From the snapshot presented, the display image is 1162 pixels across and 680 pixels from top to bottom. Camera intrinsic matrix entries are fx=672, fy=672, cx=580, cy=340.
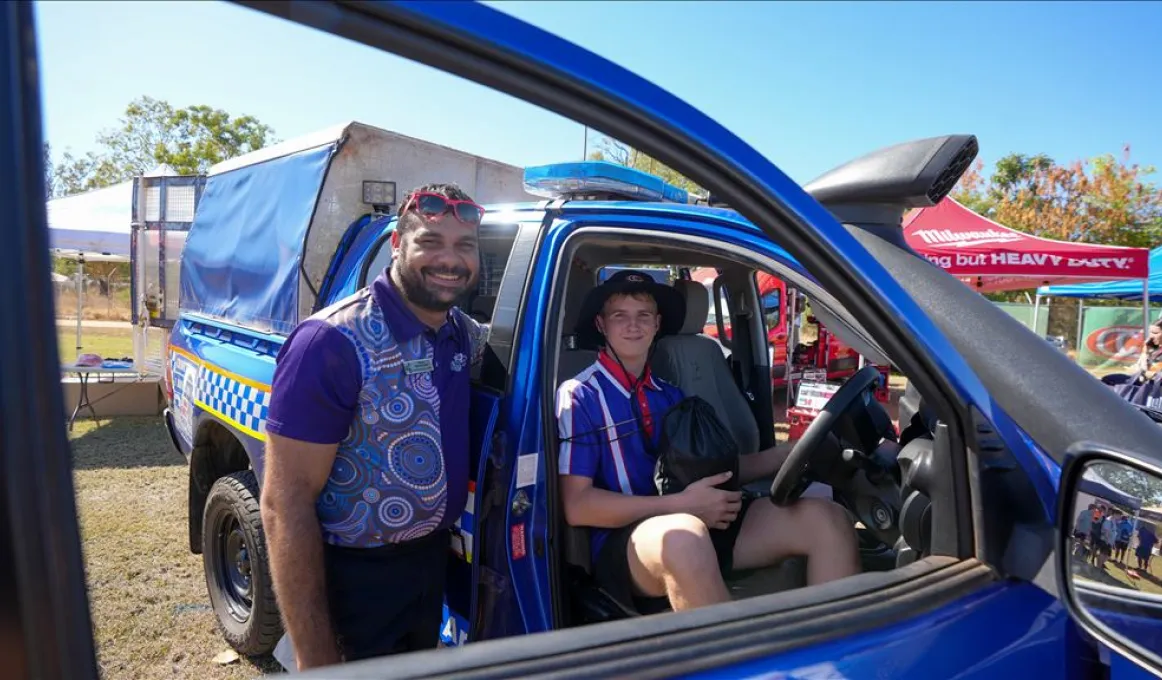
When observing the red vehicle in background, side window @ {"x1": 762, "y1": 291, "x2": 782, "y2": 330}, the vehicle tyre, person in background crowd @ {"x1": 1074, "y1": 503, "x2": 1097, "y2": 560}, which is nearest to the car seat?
the vehicle tyre

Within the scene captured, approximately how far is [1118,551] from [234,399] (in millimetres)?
2869

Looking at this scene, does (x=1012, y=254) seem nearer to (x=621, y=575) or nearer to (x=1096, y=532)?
(x=621, y=575)

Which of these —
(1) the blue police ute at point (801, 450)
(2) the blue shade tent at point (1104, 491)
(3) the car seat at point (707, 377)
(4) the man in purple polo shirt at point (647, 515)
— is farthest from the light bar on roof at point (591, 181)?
(2) the blue shade tent at point (1104, 491)

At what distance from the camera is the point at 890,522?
1.90 meters

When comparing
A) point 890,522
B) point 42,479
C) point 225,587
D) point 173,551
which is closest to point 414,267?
point 42,479

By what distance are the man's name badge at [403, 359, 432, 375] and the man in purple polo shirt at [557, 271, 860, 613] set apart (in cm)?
51

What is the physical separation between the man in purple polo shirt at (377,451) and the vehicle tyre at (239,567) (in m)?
0.91

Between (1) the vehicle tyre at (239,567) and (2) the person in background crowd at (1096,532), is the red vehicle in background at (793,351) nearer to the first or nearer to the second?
(1) the vehicle tyre at (239,567)

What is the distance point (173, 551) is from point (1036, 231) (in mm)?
31493

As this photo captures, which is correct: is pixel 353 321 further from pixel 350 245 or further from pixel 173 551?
pixel 173 551

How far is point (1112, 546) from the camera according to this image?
102 centimetres

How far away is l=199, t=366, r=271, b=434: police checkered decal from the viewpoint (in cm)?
257

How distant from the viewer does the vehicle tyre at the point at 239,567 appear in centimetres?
267

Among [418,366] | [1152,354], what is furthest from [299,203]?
[1152,354]
